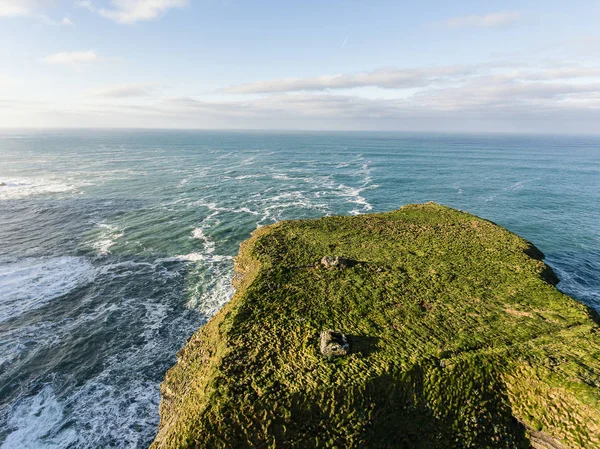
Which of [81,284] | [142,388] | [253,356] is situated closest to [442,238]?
[253,356]

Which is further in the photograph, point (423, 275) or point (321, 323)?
point (423, 275)

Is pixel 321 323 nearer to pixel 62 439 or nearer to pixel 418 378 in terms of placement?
pixel 418 378

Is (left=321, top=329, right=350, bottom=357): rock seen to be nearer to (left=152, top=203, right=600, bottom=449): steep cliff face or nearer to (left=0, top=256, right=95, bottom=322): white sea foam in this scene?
(left=152, top=203, right=600, bottom=449): steep cliff face

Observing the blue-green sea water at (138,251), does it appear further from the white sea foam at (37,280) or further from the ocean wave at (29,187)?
the ocean wave at (29,187)

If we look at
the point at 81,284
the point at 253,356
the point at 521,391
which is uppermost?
the point at 253,356

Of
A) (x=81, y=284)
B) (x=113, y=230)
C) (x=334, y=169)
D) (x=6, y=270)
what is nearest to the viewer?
(x=81, y=284)

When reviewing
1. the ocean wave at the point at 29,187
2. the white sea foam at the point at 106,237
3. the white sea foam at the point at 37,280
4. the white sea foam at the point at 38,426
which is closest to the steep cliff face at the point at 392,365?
the white sea foam at the point at 38,426
